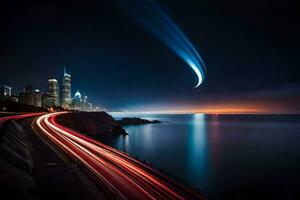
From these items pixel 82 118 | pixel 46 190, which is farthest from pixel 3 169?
pixel 82 118

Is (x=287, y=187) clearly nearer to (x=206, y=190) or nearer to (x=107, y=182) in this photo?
(x=206, y=190)

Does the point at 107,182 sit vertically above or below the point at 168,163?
above

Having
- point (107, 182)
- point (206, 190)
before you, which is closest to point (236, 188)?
point (206, 190)

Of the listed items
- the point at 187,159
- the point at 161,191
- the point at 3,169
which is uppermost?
the point at 3,169

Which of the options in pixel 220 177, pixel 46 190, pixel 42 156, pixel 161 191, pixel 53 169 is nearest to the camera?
pixel 46 190

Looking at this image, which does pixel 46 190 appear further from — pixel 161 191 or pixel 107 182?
pixel 161 191

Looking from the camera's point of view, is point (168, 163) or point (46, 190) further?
point (168, 163)

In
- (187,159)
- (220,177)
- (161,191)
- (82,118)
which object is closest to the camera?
(161,191)

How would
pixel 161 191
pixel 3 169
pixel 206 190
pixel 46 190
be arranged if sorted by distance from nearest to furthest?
pixel 3 169 < pixel 46 190 < pixel 161 191 < pixel 206 190

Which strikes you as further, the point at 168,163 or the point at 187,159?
the point at 187,159
